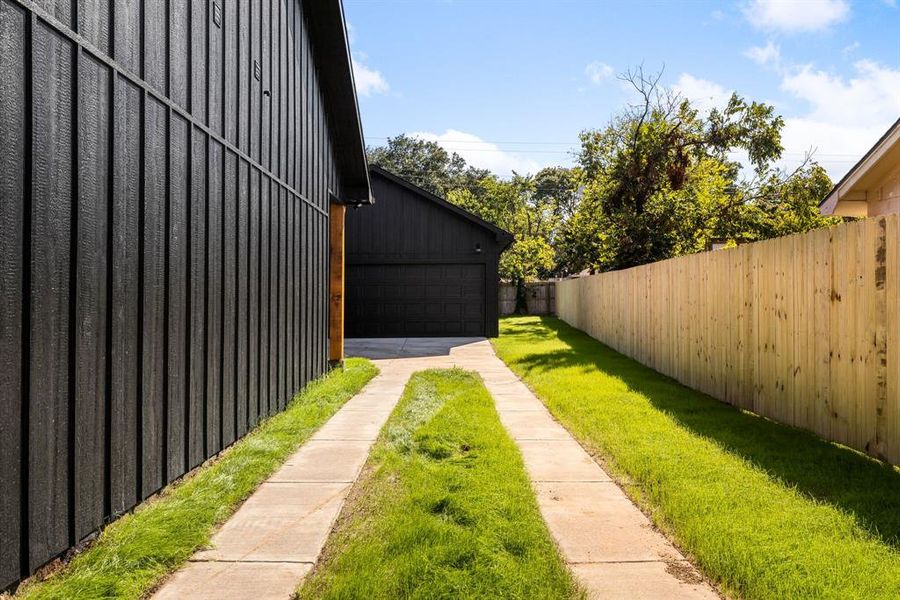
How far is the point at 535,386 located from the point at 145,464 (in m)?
4.84

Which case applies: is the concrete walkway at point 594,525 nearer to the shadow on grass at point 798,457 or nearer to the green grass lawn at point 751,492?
the green grass lawn at point 751,492

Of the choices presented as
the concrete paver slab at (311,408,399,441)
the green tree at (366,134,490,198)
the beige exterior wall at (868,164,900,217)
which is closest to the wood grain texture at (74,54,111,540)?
the concrete paver slab at (311,408,399,441)

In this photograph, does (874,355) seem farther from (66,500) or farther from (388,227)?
(388,227)

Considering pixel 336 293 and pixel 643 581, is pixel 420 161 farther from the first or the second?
pixel 643 581

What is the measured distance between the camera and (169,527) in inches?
104

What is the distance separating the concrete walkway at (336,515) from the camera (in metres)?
2.22

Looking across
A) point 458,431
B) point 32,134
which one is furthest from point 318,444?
point 32,134

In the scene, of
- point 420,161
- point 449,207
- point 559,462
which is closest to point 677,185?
point 449,207

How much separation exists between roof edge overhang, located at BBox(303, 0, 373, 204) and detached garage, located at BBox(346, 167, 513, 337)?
6068 millimetres

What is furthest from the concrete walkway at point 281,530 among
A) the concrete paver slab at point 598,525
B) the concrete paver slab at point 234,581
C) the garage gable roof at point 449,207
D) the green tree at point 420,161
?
the green tree at point 420,161

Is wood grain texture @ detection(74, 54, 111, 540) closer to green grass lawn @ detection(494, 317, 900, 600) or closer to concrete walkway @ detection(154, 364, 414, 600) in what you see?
concrete walkway @ detection(154, 364, 414, 600)

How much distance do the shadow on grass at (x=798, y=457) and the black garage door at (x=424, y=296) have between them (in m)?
8.36

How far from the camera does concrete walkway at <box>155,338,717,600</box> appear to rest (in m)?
2.22

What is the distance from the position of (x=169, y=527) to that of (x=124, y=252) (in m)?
1.39
